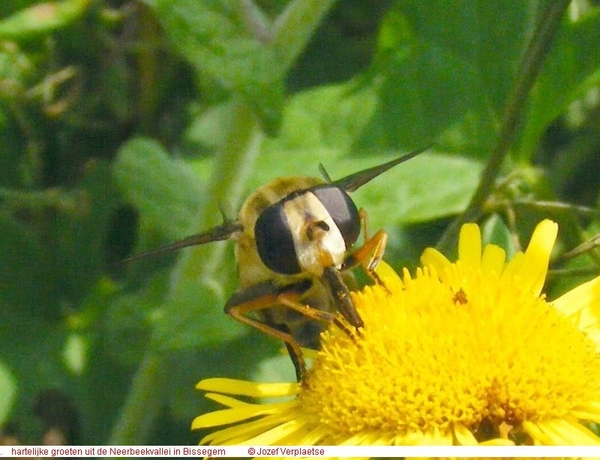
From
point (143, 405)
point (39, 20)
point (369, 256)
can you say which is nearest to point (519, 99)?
point (369, 256)

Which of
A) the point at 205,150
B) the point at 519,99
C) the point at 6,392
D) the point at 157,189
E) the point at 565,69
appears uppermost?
the point at 205,150

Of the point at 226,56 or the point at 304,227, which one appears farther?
the point at 226,56

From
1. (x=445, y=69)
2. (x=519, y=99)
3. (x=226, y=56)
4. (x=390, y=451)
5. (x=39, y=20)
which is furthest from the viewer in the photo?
(x=39, y=20)

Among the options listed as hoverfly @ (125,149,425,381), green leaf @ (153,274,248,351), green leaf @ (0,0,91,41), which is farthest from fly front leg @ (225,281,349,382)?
green leaf @ (0,0,91,41)

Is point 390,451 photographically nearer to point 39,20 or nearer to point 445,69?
point 445,69

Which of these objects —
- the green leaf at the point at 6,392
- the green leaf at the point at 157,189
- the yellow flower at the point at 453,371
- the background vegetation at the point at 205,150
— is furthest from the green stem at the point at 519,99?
the green leaf at the point at 6,392

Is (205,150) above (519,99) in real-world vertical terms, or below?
above

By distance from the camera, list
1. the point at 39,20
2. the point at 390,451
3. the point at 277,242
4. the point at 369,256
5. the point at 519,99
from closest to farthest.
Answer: the point at 390,451 < the point at 277,242 < the point at 369,256 < the point at 519,99 < the point at 39,20

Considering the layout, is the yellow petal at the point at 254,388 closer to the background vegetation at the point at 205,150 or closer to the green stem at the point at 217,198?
the background vegetation at the point at 205,150
